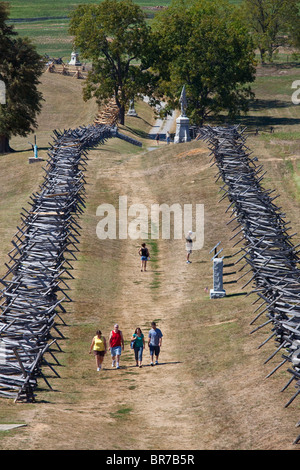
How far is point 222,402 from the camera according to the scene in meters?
24.9

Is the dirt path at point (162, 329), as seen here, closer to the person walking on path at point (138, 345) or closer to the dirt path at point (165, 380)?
the dirt path at point (165, 380)

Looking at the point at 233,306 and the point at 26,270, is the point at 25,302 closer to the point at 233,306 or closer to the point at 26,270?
the point at 26,270

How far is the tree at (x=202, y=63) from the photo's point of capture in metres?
97.1

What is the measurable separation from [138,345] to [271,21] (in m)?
110

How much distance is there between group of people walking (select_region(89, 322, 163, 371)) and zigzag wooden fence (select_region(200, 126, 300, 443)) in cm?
366

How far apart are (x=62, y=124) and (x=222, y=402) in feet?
271

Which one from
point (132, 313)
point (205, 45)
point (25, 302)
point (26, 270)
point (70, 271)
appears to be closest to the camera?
point (25, 302)

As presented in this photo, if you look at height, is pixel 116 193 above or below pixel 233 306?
above

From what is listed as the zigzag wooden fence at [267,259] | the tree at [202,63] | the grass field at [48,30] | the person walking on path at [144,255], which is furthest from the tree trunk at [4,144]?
the grass field at [48,30]

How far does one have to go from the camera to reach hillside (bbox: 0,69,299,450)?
22.2 meters

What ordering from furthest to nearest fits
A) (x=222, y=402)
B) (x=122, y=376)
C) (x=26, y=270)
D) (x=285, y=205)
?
1. (x=285, y=205)
2. (x=26, y=270)
3. (x=122, y=376)
4. (x=222, y=402)

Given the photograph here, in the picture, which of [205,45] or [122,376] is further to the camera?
[205,45]

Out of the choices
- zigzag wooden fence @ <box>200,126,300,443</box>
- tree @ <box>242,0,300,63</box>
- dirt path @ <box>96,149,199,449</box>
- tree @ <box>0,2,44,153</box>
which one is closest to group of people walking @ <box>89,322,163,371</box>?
dirt path @ <box>96,149,199,449</box>

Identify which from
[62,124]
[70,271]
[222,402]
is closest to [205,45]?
[62,124]
